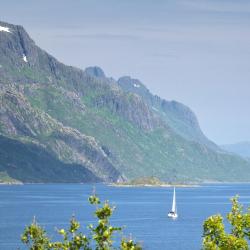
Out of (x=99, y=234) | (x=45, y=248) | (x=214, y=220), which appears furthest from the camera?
(x=214, y=220)

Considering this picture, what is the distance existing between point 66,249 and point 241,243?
14151mm

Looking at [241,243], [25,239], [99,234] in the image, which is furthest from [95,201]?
[241,243]

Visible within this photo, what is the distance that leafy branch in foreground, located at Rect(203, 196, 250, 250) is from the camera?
6531 cm

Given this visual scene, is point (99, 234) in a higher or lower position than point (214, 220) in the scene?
lower

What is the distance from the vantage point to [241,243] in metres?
64.8

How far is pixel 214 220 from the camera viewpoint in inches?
2670

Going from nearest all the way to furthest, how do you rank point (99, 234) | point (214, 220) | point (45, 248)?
point (99, 234), point (45, 248), point (214, 220)

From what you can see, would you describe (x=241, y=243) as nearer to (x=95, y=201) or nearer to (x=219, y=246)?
(x=219, y=246)

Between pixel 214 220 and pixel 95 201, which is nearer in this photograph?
pixel 95 201

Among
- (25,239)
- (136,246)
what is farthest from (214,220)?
(25,239)

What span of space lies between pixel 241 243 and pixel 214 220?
11.9 ft

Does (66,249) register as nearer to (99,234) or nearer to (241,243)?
(99,234)

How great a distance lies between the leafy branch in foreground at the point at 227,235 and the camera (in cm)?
6531

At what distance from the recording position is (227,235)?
217 feet
